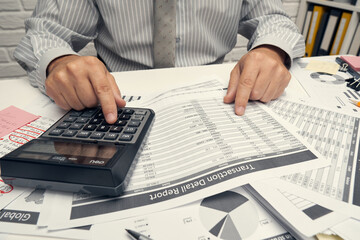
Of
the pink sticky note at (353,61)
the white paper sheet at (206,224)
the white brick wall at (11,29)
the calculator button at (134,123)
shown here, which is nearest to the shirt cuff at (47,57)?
the calculator button at (134,123)

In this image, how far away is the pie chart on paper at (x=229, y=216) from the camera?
203mm

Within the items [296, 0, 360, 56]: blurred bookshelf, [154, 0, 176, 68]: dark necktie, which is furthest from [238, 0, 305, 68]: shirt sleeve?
[296, 0, 360, 56]: blurred bookshelf

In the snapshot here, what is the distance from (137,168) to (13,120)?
0.84ft

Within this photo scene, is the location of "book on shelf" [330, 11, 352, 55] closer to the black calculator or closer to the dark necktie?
the dark necktie

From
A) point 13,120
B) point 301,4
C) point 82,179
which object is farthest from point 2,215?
point 301,4

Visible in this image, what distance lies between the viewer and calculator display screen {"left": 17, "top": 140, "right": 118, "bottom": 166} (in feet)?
0.79

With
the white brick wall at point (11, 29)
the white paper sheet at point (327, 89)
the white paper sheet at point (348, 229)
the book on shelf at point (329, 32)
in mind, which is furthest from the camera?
the book on shelf at point (329, 32)

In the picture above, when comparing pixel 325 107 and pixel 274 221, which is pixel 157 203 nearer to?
pixel 274 221

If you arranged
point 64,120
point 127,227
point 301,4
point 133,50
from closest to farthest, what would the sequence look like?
point 127,227
point 64,120
point 133,50
point 301,4

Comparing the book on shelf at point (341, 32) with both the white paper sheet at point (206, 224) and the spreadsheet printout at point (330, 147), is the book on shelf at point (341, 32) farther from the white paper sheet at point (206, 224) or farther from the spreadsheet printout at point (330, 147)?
the white paper sheet at point (206, 224)

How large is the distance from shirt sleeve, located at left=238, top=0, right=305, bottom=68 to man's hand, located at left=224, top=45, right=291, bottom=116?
124 millimetres

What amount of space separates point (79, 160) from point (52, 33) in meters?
0.47

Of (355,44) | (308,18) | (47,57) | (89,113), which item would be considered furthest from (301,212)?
(308,18)

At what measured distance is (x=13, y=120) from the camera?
374mm
